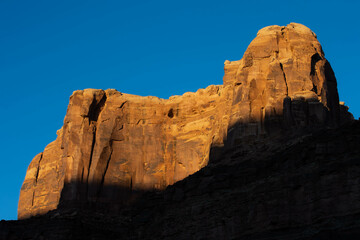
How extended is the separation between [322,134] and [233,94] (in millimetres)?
14884

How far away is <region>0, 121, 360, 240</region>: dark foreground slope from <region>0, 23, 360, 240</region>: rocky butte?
0.09 metres

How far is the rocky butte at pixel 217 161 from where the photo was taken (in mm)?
64188

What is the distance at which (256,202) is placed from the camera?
66500 millimetres

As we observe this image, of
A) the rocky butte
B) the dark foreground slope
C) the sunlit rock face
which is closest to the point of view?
the dark foreground slope

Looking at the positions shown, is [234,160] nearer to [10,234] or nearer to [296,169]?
[296,169]

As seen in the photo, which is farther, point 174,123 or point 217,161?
point 174,123

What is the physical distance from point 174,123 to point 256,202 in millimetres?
27515

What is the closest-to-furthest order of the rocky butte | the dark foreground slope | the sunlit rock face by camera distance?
the dark foreground slope
the rocky butte
the sunlit rock face

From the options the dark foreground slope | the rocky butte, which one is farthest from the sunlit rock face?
the dark foreground slope

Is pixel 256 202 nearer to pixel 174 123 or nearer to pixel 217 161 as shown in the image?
pixel 217 161

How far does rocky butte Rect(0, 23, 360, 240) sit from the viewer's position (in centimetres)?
6419

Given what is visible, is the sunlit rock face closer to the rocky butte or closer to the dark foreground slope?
the rocky butte

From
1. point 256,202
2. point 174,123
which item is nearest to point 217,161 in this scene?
point 256,202

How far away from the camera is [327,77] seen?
269 ft
